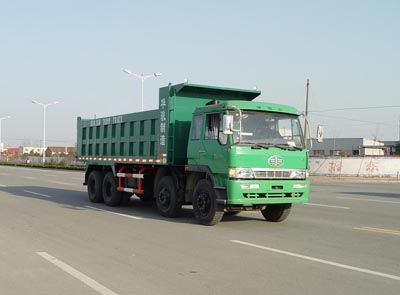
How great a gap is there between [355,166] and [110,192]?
37.2 m

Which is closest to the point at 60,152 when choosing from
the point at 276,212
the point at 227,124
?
the point at 276,212

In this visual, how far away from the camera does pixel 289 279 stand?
6941 mm

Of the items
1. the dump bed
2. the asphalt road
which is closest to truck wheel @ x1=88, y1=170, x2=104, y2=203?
the dump bed

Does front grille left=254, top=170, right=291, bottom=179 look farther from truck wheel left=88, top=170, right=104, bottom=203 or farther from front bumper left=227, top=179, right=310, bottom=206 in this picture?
truck wheel left=88, top=170, right=104, bottom=203

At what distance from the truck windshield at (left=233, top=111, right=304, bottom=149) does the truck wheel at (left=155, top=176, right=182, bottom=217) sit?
2.83 metres

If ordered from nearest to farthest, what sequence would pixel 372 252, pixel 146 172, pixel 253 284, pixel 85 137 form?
pixel 253 284 < pixel 372 252 < pixel 146 172 < pixel 85 137

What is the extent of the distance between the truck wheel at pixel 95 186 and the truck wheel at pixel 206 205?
606 centimetres

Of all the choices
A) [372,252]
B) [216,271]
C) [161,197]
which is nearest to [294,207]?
[161,197]

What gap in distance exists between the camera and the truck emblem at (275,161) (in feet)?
37.8

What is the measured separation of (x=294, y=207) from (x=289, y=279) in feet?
33.0

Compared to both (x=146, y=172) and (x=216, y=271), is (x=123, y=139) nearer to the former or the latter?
(x=146, y=172)

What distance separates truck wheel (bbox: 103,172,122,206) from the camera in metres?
16.4

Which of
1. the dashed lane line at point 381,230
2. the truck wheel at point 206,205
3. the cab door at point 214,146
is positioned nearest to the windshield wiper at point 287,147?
the cab door at point 214,146

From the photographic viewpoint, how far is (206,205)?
473 inches
